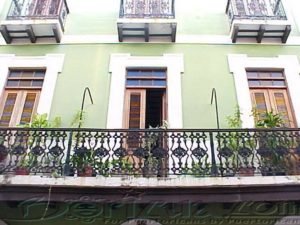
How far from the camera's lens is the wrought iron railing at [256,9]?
9.35 meters

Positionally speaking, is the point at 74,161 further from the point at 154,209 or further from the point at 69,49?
the point at 69,49

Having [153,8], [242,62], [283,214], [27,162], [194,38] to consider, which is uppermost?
[153,8]

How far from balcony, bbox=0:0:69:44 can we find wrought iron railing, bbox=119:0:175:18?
1.60 m

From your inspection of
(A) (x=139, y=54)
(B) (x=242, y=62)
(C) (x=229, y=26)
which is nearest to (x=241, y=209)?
(B) (x=242, y=62)

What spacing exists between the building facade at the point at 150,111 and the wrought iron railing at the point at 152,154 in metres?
0.03

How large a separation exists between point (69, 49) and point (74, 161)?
11.7ft

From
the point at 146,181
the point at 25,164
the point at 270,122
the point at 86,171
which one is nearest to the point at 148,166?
the point at 146,181

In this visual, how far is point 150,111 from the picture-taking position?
9984 mm

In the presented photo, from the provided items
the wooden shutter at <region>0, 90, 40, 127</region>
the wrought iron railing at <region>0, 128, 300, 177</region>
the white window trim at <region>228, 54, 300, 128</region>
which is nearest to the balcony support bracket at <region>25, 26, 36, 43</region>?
the wooden shutter at <region>0, 90, 40, 127</region>

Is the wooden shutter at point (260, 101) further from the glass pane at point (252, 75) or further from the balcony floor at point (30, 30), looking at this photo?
the balcony floor at point (30, 30)

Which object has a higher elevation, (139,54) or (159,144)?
(139,54)

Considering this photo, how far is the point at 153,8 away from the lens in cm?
967

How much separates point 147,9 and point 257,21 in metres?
2.76

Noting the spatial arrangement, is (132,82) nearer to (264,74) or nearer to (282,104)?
(264,74)
